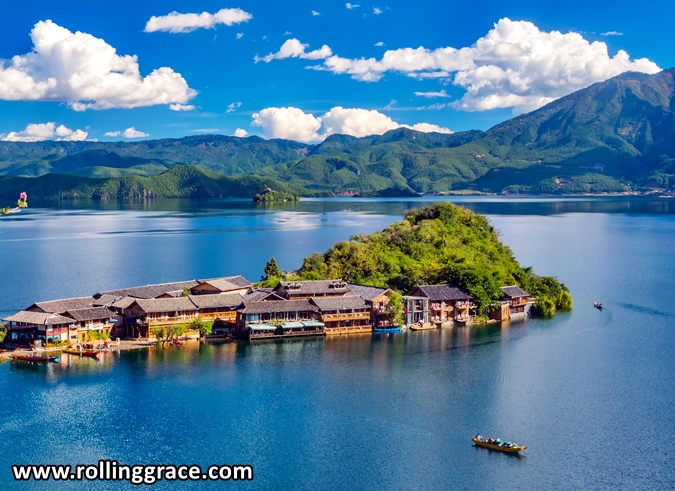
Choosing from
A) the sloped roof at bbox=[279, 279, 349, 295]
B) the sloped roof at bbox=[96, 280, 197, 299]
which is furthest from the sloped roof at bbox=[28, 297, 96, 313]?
the sloped roof at bbox=[279, 279, 349, 295]

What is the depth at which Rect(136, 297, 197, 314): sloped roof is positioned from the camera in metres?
37.8

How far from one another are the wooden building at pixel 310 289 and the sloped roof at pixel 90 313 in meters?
9.68

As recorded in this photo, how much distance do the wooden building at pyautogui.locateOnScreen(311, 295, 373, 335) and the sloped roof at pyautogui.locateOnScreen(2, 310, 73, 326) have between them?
522 inches

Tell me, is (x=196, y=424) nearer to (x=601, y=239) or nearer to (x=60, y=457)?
Result: (x=60, y=457)

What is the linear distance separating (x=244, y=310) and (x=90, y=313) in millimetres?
7947

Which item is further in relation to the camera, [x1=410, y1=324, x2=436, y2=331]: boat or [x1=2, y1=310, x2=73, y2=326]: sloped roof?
[x1=410, y1=324, x2=436, y2=331]: boat

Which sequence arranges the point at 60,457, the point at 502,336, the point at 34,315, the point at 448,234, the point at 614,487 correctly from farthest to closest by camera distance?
the point at 448,234 < the point at 502,336 < the point at 34,315 < the point at 60,457 < the point at 614,487

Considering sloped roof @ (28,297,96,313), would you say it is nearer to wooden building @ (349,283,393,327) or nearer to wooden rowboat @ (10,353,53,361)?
wooden rowboat @ (10,353,53,361)

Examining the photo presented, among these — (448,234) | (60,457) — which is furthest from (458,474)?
(448,234)

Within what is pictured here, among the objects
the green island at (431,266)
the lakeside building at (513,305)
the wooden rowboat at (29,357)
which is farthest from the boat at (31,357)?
the lakeside building at (513,305)

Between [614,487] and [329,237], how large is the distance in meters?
74.2

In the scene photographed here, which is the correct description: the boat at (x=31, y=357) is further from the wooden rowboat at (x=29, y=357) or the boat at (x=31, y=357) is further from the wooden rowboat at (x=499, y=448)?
the wooden rowboat at (x=499, y=448)

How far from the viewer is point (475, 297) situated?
4409 cm

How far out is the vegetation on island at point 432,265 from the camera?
4561 cm
